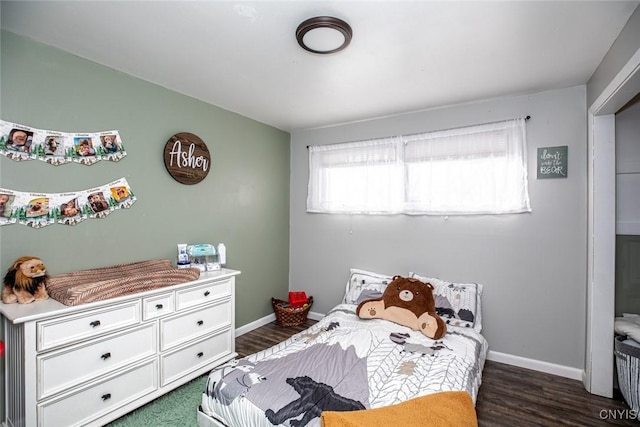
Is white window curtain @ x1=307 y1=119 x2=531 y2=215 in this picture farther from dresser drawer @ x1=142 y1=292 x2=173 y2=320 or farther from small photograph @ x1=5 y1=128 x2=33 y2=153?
small photograph @ x1=5 y1=128 x2=33 y2=153

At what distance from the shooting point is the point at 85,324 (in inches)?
73.9

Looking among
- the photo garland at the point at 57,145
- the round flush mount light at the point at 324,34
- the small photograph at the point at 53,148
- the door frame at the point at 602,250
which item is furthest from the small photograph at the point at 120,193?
the door frame at the point at 602,250

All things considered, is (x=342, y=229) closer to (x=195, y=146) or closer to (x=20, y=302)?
(x=195, y=146)

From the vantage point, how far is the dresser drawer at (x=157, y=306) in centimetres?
219

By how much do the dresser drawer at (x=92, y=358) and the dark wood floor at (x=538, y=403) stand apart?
246 cm

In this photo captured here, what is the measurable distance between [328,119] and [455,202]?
5.81ft

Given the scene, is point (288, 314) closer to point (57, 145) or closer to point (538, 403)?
point (538, 403)

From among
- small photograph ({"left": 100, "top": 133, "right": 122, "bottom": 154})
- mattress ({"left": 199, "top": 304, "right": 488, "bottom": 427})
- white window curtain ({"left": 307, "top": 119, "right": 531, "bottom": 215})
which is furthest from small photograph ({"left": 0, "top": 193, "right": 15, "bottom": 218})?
white window curtain ({"left": 307, "top": 119, "right": 531, "bottom": 215})

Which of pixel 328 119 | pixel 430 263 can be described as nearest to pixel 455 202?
pixel 430 263

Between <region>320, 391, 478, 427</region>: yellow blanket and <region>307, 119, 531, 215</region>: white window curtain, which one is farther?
<region>307, 119, 531, 215</region>: white window curtain

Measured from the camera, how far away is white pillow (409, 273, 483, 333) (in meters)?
2.79

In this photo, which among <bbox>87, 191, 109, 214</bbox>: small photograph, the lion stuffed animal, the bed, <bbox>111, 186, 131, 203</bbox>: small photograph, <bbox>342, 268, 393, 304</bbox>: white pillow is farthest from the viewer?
<bbox>342, 268, 393, 304</bbox>: white pillow

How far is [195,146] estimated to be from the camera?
2.97 m

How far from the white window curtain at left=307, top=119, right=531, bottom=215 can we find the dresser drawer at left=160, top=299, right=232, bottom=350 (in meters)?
1.76
